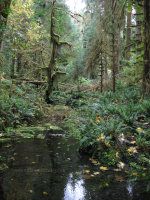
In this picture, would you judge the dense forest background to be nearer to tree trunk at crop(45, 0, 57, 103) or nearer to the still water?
tree trunk at crop(45, 0, 57, 103)

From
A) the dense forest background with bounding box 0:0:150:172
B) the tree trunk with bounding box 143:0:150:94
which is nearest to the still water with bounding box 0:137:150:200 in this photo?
the dense forest background with bounding box 0:0:150:172

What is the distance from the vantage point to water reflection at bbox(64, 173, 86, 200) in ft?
8.91

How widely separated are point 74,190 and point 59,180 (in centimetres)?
41

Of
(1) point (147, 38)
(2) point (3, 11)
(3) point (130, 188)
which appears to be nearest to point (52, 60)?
(2) point (3, 11)

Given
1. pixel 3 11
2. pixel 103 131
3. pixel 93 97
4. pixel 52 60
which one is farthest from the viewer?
pixel 93 97

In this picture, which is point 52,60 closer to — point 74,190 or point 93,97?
point 93,97

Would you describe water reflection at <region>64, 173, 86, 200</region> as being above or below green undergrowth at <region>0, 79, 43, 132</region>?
below

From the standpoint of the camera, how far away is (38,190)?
2803mm

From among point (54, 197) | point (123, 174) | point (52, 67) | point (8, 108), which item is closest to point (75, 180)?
point (54, 197)

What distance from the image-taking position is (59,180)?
3.19 m

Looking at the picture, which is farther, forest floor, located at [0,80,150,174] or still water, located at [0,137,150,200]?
forest floor, located at [0,80,150,174]

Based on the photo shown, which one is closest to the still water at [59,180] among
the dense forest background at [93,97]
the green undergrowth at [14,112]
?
the dense forest background at [93,97]

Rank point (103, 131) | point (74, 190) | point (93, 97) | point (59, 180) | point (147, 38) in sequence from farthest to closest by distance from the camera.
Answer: point (93, 97)
point (147, 38)
point (103, 131)
point (59, 180)
point (74, 190)

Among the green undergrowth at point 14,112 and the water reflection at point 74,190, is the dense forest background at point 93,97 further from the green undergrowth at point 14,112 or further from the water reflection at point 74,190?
the water reflection at point 74,190
